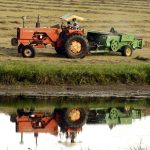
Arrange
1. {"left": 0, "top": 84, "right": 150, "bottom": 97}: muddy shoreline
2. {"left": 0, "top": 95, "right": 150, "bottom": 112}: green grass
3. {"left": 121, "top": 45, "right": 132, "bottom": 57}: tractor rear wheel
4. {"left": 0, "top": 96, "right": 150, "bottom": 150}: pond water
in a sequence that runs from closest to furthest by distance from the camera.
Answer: {"left": 0, "top": 96, "right": 150, "bottom": 150}: pond water < {"left": 0, "top": 95, "right": 150, "bottom": 112}: green grass < {"left": 0, "top": 84, "right": 150, "bottom": 97}: muddy shoreline < {"left": 121, "top": 45, "right": 132, "bottom": 57}: tractor rear wheel

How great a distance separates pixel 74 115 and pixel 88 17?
17720mm

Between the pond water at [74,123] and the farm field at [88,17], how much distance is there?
632 cm

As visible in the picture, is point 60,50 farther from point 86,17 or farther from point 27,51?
point 86,17

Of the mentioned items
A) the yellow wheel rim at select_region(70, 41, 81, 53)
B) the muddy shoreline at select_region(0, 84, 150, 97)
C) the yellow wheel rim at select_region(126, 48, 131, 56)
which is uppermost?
the yellow wheel rim at select_region(70, 41, 81, 53)

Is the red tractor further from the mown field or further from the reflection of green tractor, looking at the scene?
the reflection of green tractor

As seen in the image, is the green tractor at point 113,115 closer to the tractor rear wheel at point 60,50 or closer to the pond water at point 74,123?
the pond water at point 74,123

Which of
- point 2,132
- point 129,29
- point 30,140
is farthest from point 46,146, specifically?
point 129,29

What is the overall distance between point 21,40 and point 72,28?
75.1 inches

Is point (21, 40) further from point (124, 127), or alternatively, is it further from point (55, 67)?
point (124, 127)

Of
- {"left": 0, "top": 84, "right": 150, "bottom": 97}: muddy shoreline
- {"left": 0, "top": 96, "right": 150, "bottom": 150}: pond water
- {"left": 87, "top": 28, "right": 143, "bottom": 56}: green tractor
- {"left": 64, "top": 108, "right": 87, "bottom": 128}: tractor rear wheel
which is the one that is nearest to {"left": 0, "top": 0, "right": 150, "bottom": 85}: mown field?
{"left": 87, "top": 28, "right": 143, "bottom": 56}: green tractor

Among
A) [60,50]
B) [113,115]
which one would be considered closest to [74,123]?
[113,115]

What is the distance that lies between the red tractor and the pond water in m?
4.69

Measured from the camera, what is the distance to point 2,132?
59.3ft

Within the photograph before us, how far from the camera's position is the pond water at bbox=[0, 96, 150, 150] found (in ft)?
55.4
